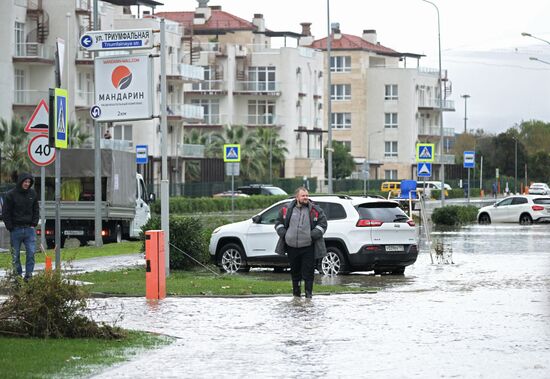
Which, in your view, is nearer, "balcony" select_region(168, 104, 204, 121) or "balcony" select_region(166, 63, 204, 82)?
"balcony" select_region(168, 104, 204, 121)

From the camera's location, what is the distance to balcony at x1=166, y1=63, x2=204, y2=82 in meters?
97.4

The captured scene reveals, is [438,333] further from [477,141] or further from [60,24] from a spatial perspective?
[477,141]

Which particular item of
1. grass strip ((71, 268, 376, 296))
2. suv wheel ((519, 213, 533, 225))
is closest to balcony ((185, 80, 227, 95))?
suv wheel ((519, 213, 533, 225))

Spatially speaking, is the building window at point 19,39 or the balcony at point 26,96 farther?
the building window at point 19,39

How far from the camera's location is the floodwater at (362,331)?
503 inches

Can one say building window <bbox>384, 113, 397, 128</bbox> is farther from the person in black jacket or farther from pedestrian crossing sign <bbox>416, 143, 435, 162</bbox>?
the person in black jacket

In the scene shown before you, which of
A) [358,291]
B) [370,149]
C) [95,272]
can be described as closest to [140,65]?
[95,272]

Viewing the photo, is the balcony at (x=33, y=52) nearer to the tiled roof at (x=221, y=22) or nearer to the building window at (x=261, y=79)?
the building window at (x=261, y=79)

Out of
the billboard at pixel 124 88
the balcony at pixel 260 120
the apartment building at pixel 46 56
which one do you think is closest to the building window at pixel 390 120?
the balcony at pixel 260 120

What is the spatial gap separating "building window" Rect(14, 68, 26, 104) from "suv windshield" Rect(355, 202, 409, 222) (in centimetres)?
5850

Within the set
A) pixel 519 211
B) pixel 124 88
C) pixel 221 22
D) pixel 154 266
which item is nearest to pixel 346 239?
pixel 124 88

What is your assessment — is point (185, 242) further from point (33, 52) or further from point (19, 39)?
point (19, 39)

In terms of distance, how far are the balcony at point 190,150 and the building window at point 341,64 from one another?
4480cm

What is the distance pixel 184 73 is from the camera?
98.1m
